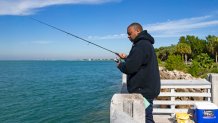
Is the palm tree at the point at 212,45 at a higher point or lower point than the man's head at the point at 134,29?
higher

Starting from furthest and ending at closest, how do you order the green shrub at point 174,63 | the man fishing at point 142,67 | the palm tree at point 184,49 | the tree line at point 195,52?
the palm tree at point 184,49, the tree line at point 195,52, the green shrub at point 174,63, the man fishing at point 142,67

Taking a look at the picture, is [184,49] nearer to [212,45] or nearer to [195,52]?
[195,52]

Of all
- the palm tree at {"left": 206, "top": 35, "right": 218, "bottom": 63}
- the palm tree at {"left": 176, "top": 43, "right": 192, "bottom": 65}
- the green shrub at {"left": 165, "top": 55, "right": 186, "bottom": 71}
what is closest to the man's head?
the green shrub at {"left": 165, "top": 55, "right": 186, "bottom": 71}

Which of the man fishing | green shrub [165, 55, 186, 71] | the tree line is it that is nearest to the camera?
the man fishing

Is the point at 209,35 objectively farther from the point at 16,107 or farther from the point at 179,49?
the point at 16,107

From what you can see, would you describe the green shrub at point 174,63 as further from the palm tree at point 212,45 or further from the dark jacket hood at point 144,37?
the dark jacket hood at point 144,37

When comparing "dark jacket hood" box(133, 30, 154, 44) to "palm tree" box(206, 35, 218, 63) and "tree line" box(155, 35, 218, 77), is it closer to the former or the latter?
"tree line" box(155, 35, 218, 77)

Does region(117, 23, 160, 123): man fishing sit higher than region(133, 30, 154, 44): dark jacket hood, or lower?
lower

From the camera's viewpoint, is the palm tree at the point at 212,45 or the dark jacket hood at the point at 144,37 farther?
the palm tree at the point at 212,45

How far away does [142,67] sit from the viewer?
4406mm

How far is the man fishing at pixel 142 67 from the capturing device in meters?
4.29

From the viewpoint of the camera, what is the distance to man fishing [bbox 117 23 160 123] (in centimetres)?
429

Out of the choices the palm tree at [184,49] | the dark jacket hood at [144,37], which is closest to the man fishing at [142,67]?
the dark jacket hood at [144,37]

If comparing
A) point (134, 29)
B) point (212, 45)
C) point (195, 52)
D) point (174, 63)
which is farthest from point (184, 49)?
point (134, 29)
